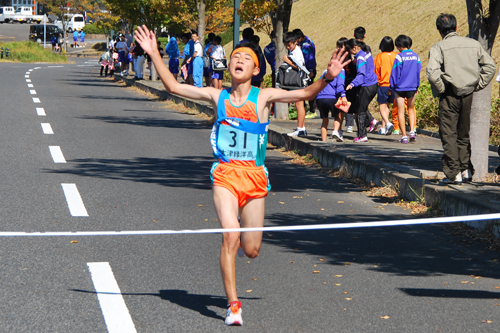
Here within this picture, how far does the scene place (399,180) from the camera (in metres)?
8.25

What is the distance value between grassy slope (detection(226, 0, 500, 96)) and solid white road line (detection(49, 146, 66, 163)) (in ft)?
44.7

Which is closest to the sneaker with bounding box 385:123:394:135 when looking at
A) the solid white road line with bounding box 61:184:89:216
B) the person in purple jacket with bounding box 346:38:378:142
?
the person in purple jacket with bounding box 346:38:378:142

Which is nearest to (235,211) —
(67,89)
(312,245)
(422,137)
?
(312,245)

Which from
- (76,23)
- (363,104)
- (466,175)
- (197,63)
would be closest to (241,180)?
(466,175)

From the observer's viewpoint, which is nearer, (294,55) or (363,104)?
(363,104)

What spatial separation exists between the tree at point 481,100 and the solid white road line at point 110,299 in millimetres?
4845

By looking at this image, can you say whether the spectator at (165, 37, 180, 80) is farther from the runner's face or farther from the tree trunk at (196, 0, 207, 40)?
the runner's face

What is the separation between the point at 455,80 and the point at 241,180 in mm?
4034

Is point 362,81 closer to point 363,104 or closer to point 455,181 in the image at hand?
point 363,104

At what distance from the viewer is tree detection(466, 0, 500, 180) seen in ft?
26.8

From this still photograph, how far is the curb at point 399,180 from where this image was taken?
6.59m

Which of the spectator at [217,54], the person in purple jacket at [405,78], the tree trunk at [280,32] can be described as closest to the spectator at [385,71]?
the person in purple jacket at [405,78]

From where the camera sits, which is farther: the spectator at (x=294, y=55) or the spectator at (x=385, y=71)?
the spectator at (x=385, y=71)

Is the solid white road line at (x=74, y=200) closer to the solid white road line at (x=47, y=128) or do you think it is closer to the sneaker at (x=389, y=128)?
the solid white road line at (x=47, y=128)
